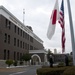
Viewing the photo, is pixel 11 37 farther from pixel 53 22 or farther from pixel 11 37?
pixel 53 22

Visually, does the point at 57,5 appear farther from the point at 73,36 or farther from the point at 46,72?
the point at 46,72

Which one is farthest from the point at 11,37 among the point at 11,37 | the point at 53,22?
the point at 53,22

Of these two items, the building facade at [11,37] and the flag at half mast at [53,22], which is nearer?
the flag at half mast at [53,22]

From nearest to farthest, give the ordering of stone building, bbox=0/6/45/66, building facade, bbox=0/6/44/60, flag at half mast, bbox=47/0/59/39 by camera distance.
→ flag at half mast, bbox=47/0/59/39, building facade, bbox=0/6/44/60, stone building, bbox=0/6/45/66

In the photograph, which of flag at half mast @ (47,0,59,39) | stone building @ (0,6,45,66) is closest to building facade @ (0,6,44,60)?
stone building @ (0,6,45,66)

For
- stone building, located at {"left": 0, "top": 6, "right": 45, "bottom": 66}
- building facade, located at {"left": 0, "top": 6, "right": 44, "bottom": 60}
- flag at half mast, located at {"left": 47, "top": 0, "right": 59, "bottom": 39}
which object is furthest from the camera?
stone building, located at {"left": 0, "top": 6, "right": 45, "bottom": 66}

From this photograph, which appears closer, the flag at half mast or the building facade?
the flag at half mast

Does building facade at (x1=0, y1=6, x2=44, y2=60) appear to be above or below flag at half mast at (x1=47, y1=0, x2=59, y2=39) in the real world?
above

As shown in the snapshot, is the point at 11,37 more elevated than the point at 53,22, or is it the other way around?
the point at 11,37

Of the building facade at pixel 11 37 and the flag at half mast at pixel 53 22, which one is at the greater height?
the building facade at pixel 11 37

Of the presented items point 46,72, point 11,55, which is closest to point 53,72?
point 46,72

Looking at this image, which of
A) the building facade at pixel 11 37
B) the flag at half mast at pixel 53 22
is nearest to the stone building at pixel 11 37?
the building facade at pixel 11 37

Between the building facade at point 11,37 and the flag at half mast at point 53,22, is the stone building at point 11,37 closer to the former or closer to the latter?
the building facade at point 11,37

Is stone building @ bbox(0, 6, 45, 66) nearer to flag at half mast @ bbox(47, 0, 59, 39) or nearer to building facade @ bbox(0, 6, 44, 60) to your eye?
building facade @ bbox(0, 6, 44, 60)
